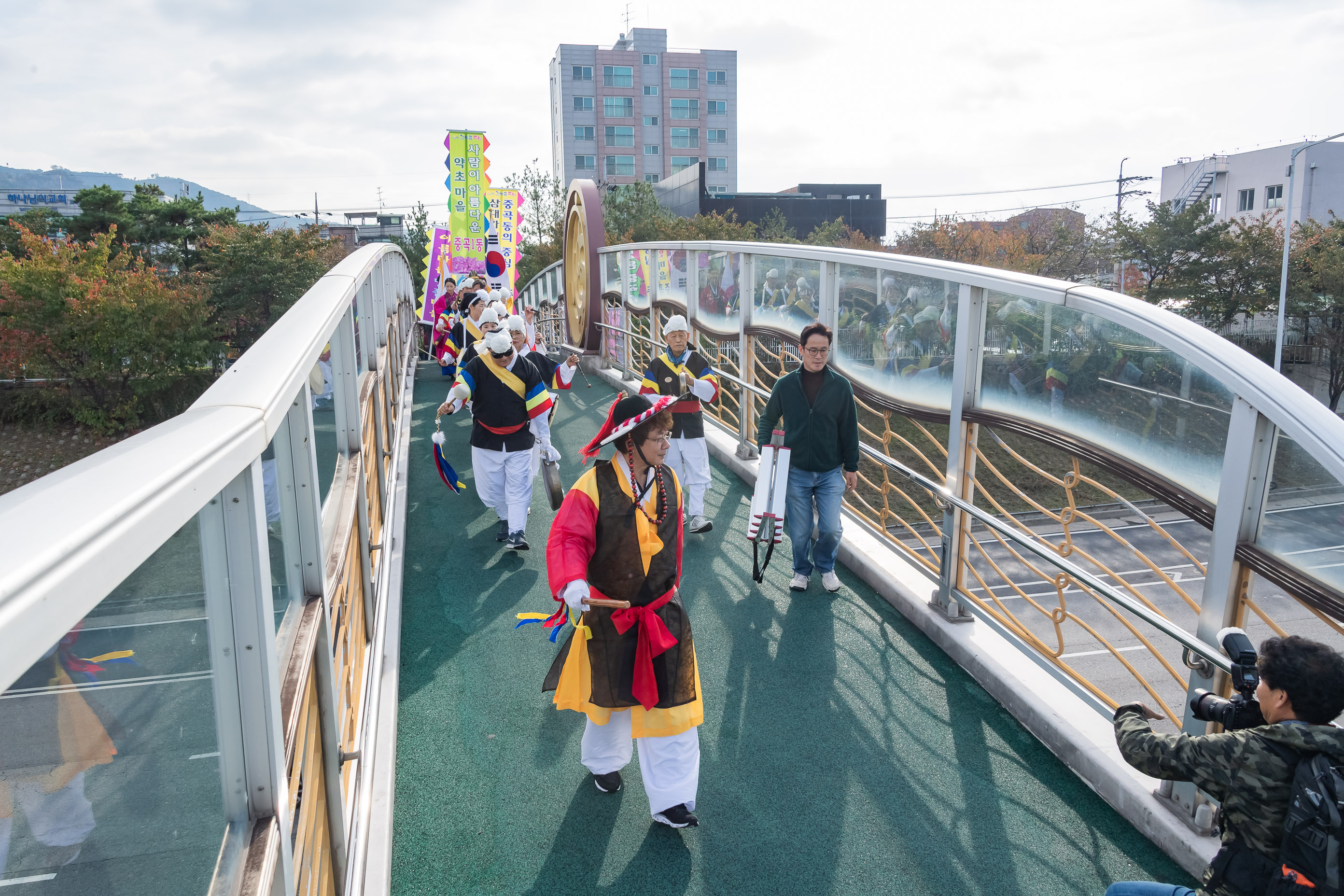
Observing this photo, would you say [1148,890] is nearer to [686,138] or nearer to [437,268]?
[437,268]

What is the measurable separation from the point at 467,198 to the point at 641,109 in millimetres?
55149

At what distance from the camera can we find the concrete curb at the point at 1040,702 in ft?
10.7

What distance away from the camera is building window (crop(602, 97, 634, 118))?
6731 cm

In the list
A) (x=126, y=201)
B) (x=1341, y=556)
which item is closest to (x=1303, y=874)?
(x=1341, y=556)

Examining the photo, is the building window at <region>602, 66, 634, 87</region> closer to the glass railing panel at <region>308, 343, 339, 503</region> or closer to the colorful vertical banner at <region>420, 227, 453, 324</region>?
the colorful vertical banner at <region>420, 227, 453, 324</region>

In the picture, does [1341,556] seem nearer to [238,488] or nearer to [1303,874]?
[1303,874]

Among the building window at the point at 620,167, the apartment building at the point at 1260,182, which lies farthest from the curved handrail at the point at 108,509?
the building window at the point at 620,167

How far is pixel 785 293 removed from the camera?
751 cm

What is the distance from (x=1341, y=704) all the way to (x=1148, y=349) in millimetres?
1685

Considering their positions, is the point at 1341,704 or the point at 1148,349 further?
the point at 1148,349

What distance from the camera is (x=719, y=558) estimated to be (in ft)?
20.5

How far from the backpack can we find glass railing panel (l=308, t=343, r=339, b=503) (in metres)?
2.37

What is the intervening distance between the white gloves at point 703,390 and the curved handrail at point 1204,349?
1.73 metres

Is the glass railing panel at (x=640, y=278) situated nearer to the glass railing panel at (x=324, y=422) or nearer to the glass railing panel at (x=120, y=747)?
the glass railing panel at (x=324, y=422)
